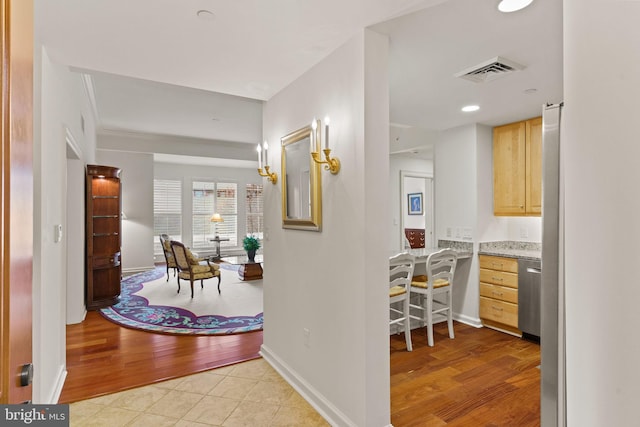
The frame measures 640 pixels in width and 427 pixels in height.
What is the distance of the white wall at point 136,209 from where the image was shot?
23.9 ft

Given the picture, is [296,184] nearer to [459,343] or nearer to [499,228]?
[459,343]

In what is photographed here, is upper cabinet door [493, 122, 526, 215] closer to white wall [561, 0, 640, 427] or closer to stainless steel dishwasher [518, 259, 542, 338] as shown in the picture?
stainless steel dishwasher [518, 259, 542, 338]

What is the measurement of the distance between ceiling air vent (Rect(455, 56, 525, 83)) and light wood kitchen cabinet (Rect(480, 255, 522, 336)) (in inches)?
83.1

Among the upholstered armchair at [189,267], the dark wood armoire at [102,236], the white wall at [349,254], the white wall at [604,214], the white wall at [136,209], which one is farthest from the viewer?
the white wall at [136,209]

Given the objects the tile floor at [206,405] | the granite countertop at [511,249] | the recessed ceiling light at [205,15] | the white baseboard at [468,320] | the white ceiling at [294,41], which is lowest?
the tile floor at [206,405]

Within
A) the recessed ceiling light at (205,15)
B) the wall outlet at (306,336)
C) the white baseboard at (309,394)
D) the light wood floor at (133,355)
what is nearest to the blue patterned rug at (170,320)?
the light wood floor at (133,355)

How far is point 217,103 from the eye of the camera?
16.0 feet

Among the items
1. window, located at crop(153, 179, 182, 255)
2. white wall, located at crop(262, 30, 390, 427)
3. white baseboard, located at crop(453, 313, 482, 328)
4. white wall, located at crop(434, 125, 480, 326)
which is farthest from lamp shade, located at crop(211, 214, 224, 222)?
white wall, located at crop(262, 30, 390, 427)

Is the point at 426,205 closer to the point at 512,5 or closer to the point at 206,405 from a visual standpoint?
the point at 512,5

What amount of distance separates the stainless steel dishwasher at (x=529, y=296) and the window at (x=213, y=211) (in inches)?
315

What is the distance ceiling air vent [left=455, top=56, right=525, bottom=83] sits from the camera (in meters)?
2.45

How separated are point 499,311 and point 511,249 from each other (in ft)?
2.84

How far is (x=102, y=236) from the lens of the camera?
4.89 metres

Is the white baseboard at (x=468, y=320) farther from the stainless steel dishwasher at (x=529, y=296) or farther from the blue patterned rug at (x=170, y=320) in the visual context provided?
the blue patterned rug at (x=170, y=320)
